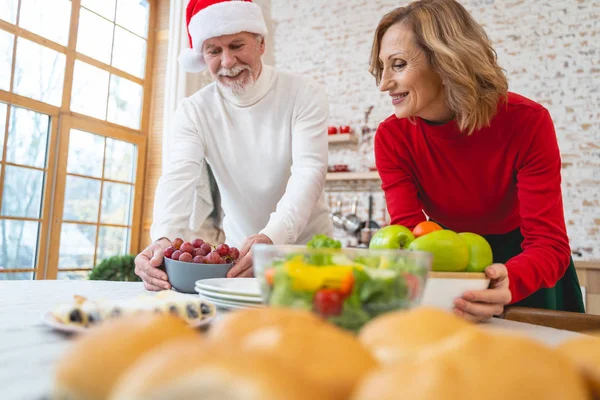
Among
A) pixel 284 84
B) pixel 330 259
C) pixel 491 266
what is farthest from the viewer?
pixel 284 84

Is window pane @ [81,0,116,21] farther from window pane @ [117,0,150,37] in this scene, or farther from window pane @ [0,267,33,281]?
window pane @ [0,267,33,281]

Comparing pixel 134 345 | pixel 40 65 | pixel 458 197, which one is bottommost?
pixel 134 345

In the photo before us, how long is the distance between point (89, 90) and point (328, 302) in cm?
483

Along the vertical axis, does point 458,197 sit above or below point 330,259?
above

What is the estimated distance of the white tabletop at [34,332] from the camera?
0.41 meters

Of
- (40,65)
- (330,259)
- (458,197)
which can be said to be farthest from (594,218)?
(40,65)

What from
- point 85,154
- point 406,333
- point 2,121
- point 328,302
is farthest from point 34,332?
point 85,154

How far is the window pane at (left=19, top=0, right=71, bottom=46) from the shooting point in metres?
4.12

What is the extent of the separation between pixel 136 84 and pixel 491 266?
501 cm

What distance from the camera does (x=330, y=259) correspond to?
477mm

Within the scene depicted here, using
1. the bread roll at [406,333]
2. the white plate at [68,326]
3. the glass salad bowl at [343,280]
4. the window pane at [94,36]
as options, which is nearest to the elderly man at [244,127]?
the white plate at [68,326]

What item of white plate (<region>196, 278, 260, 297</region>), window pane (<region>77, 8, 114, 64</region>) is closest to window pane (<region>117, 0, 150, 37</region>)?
window pane (<region>77, 8, 114, 64</region>)

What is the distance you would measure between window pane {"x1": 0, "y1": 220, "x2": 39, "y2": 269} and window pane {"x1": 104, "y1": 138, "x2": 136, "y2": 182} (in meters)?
0.94

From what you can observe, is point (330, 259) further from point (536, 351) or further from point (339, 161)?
point (339, 161)
